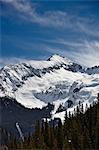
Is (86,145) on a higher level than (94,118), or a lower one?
lower

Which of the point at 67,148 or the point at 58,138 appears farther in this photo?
the point at 58,138

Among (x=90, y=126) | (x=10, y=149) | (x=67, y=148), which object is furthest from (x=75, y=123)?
(x=10, y=149)

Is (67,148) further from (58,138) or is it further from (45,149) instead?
(58,138)

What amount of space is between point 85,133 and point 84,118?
19.4m

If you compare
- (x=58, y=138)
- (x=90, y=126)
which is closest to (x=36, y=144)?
(x=58, y=138)

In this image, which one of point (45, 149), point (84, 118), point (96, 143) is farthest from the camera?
point (84, 118)

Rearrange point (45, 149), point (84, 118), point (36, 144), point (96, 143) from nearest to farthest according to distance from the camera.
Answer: point (96, 143)
point (45, 149)
point (36, 144)
point (84, 118)

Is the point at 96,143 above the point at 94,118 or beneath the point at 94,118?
beneath

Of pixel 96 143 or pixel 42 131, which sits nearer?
pixel 96 143

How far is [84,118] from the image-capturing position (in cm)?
15512

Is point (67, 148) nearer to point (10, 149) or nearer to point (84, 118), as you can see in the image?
point (84, 118)

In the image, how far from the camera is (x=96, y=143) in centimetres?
12400

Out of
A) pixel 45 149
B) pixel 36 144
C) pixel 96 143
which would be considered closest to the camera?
pixel 96 143

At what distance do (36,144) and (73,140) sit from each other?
1092 cm
